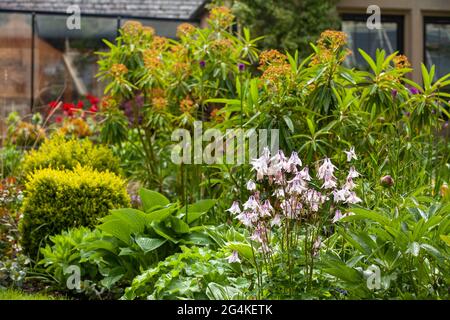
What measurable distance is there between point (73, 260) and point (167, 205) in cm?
79

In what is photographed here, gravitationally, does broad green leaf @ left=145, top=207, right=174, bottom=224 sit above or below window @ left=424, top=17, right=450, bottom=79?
below

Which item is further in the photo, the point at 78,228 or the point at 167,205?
the point at 78,228

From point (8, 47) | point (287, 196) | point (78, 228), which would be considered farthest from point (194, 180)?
point (8, 47)

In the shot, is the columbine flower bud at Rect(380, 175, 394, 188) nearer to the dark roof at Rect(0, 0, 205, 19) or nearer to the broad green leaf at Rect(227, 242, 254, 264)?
the broad green leaf at Rect(227, 242, 254, 264)

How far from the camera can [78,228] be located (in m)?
5.75

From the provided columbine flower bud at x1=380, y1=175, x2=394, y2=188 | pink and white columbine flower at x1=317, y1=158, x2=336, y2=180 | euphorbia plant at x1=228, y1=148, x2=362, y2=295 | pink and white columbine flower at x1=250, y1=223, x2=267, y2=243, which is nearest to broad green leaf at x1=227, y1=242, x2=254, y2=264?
euphorbia plant at x1=228, y1=148, x2=362, y2=295

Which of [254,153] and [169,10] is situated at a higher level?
[169,10]

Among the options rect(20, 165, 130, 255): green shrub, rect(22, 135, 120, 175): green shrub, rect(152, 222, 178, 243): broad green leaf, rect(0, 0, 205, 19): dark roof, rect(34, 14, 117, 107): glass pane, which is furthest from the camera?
rect(0, 0, 205, 19): dark roof

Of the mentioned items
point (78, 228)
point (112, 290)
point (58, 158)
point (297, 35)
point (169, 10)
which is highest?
point (169, 10)

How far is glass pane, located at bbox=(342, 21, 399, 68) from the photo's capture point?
13.0 meters

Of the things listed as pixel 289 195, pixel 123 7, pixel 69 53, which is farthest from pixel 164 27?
pixel 289 195

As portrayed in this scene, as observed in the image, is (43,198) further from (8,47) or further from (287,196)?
(8,47)

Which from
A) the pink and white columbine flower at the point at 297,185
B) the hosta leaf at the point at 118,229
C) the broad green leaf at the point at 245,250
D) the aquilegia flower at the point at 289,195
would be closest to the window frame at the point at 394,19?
the hosta leaf at the point at 118,229
